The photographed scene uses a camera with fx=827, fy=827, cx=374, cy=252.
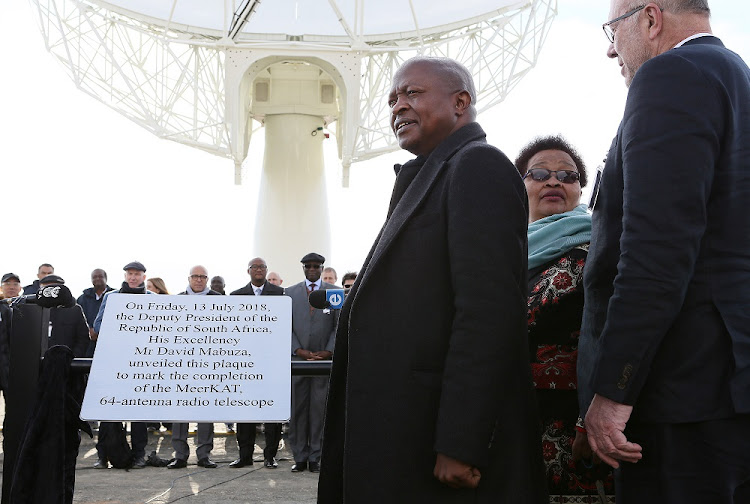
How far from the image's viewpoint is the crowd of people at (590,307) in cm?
211

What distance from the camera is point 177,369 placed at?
338cm

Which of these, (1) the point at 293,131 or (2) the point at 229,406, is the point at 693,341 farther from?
(1) the point at 293,131

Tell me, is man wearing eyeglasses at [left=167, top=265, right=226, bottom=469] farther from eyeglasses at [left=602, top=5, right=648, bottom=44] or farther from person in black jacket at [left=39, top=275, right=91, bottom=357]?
eyeglasses at [left=602, top=5, right=648, bottom=44]

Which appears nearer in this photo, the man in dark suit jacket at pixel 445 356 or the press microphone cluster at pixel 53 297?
the man in dark suit jacket at pixel 445 356

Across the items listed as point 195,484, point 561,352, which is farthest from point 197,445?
point 561,352

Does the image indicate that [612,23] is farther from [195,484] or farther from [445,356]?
[195,484]

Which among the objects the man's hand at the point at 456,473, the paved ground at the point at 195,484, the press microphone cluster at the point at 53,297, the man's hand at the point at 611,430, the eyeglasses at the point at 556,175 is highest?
the eyeglasses at the point at 556,175

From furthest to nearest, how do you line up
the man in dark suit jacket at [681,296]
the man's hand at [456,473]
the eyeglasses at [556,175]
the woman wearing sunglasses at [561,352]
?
the eyeglasses at [556,175] < the woman wearing sunglasses at [561,352] < the man's hand at [456,473] < the man in dark suit jacket at [681,296]

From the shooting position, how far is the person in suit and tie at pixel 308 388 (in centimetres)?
838

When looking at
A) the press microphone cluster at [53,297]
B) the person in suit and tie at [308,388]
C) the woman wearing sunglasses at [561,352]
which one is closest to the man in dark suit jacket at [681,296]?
the woman wearing sunglasses at [561,352]

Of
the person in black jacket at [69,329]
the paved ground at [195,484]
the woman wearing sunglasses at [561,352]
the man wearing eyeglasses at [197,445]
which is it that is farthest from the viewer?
the person in black jacket at [69,329]

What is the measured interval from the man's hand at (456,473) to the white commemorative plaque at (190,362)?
3.91 ft

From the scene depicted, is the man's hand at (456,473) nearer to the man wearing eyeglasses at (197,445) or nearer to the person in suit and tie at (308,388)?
the person in suit and tie at (308,388)

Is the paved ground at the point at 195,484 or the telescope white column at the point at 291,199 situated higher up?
the telescope white column at the point at 291,199
